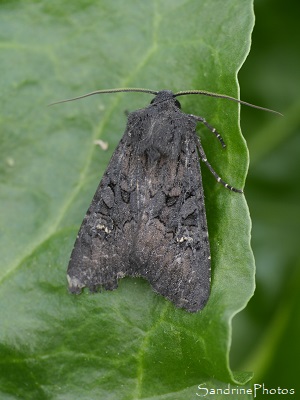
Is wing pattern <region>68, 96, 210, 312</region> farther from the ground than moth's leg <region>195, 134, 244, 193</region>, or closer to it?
closer to it

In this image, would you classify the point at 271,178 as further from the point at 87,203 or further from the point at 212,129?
the point at 87,203

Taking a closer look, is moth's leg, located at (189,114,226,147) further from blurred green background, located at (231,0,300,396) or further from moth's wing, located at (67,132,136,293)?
blurred green background, located at (231,0,300,396)

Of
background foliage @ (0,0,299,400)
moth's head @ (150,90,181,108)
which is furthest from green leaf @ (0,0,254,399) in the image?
moth's head @ (150,90,181,108)

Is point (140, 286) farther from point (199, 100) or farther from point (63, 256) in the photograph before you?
point (199, 100)

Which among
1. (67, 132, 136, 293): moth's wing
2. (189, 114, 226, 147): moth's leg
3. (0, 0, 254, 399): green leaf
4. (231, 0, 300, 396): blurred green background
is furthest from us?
(231, 0, 300, 396): blurred green background

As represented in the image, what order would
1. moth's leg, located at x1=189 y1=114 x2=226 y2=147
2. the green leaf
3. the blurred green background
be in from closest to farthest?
1. the green leaf
2. moth's leg, located at x1=189 y1=114 x2=226 y2=147
3. the blurred green background

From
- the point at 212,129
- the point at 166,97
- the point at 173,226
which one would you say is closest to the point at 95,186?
the point at 173,226

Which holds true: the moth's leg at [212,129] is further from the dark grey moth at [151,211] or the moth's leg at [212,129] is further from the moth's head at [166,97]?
the moth's head at [166,97]

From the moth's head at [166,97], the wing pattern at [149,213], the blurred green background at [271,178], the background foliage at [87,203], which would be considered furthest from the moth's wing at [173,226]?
the blurred green background at [271,178]
